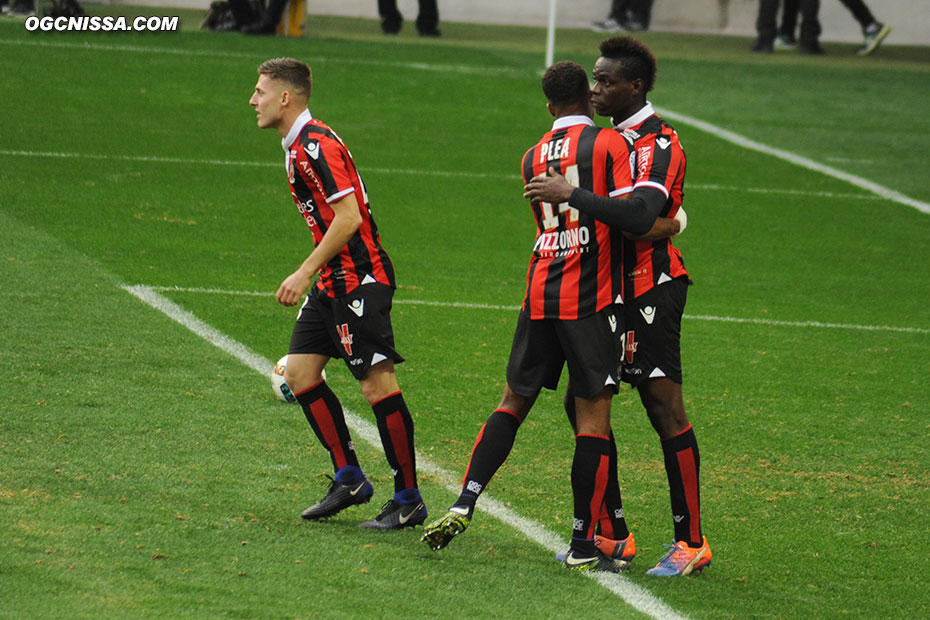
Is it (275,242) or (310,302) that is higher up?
(310,302)

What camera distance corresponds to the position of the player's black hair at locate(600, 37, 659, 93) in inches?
190

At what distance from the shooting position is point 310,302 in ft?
17.3

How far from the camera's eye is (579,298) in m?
4.74

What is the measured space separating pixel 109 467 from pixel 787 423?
3.46 meters

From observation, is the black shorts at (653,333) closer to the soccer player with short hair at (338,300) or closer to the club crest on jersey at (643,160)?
the club crest on jersey at (643,160)

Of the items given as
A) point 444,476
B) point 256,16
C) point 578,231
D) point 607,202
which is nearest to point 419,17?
point 256,16

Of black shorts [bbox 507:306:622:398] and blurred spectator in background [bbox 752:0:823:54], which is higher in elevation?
black shorts [bbox 507:306:622:398]

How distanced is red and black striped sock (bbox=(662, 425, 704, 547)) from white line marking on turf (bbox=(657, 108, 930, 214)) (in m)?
10.1

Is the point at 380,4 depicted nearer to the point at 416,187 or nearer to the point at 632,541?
the point at 416,187

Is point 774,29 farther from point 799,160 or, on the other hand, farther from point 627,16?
point 799,160

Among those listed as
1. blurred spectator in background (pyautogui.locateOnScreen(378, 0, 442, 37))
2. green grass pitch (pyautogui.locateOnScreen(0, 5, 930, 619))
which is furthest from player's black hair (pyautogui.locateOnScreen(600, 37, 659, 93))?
blurred spectator in background (pyautogui.locateOnScreen(378, 0, 442, 37))

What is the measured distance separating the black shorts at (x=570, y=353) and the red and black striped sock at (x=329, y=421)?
0.78 meters

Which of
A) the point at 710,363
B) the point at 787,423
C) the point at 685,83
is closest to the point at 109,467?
the point at 787,423

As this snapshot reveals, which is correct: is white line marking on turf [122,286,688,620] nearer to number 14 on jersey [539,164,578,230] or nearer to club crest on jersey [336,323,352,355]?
club crest on jersey [336,323,352,355]
